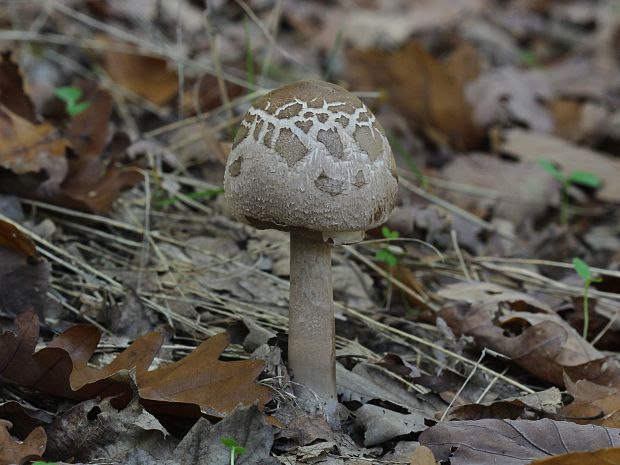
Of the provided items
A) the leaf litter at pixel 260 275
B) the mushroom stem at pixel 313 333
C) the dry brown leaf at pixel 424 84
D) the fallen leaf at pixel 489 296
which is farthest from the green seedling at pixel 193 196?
the dry brown leaf at pixel 424 84

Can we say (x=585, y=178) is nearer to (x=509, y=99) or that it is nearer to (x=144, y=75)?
(x=509, y=99)

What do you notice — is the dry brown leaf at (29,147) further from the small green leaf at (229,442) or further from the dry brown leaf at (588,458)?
the dry brown leaf at (588,458)

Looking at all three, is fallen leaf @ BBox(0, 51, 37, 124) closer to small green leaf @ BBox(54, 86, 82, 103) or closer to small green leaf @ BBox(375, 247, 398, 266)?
small green leaf @ BBox(54, 86, 82, 103)

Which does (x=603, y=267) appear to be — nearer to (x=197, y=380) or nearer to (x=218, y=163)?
(x=218, y=163)

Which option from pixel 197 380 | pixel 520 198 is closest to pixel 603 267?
pixel 520 198

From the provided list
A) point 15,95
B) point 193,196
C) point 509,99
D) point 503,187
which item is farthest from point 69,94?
point 509,99

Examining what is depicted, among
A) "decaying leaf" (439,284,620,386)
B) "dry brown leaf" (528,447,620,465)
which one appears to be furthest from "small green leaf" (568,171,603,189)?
"dry brown leaf" (528,447,620,465)
